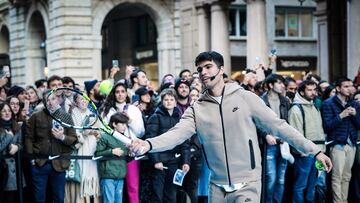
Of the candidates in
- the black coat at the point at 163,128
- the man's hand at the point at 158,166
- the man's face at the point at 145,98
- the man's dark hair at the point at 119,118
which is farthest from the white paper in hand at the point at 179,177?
the man's face at the point at 145,98

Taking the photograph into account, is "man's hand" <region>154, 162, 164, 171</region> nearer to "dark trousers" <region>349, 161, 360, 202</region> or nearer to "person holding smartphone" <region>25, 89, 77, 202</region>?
"person holding smartphone" <region>25, 89, 77, 202</region>

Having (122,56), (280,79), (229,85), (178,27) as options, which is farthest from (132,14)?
(229,85)

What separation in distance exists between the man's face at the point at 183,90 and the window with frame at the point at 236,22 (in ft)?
97.0

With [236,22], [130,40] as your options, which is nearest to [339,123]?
[236,22]

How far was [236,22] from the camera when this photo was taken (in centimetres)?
4206

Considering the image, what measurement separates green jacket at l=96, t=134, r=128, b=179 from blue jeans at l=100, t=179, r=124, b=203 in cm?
10

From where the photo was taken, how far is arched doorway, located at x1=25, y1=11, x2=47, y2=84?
1617 inches

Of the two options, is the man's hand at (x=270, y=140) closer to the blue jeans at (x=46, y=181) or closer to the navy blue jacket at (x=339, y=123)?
the navy blue jacket at (x=339, y=123)

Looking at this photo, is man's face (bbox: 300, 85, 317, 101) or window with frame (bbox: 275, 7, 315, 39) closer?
man's face (bbox: 300, 85, 317, 101)

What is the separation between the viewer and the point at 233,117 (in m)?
7.61

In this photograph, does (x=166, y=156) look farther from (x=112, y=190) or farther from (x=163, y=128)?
(x=112, y=190)

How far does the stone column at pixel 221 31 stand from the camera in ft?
104

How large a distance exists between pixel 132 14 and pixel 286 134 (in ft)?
118

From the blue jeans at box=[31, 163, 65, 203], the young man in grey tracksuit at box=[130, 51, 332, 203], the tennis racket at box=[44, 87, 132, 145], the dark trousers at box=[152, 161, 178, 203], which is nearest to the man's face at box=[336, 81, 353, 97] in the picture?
the dark trousers at box=[152, 161, 178, 203]
